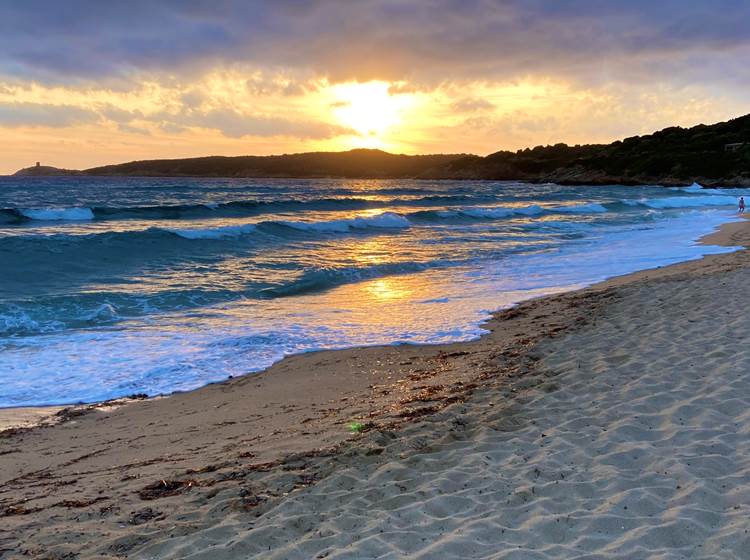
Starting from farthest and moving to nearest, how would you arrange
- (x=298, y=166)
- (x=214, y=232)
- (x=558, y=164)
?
(x=298, y=166)
(x=558, y=164)
(x=214, y=232)

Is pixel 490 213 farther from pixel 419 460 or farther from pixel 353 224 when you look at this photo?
pixel 419 460

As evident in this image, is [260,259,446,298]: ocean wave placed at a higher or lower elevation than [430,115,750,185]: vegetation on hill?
lower

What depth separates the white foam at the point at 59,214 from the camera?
98.1 feet

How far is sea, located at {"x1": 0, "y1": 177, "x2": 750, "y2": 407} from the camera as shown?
310 inches

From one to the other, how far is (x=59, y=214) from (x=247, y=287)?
74.7 ft

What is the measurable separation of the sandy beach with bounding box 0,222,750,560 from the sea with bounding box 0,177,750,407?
47.0 inches

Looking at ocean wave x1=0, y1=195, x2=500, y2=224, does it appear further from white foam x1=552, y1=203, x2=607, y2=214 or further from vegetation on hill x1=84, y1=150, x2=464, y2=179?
vegetation on hill x1=84, y1=150, x2=464, y2=179

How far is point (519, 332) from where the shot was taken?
866 centimetres

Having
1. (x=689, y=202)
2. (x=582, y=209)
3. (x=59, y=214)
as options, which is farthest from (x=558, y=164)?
(x=59, y=214)

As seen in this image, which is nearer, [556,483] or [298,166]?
[556,483]

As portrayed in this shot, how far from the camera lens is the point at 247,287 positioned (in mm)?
13344

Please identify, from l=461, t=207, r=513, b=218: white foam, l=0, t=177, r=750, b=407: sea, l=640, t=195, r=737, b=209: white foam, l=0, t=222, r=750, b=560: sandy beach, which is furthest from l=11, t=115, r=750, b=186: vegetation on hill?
l=0, t=222, r=750, b=560: sandy beach

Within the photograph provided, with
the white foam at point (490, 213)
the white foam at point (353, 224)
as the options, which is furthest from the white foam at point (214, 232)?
the white foam at point (490, 213)

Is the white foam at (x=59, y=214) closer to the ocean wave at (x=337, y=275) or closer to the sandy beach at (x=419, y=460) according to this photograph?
the ocean wave at (x=337, y=275)
